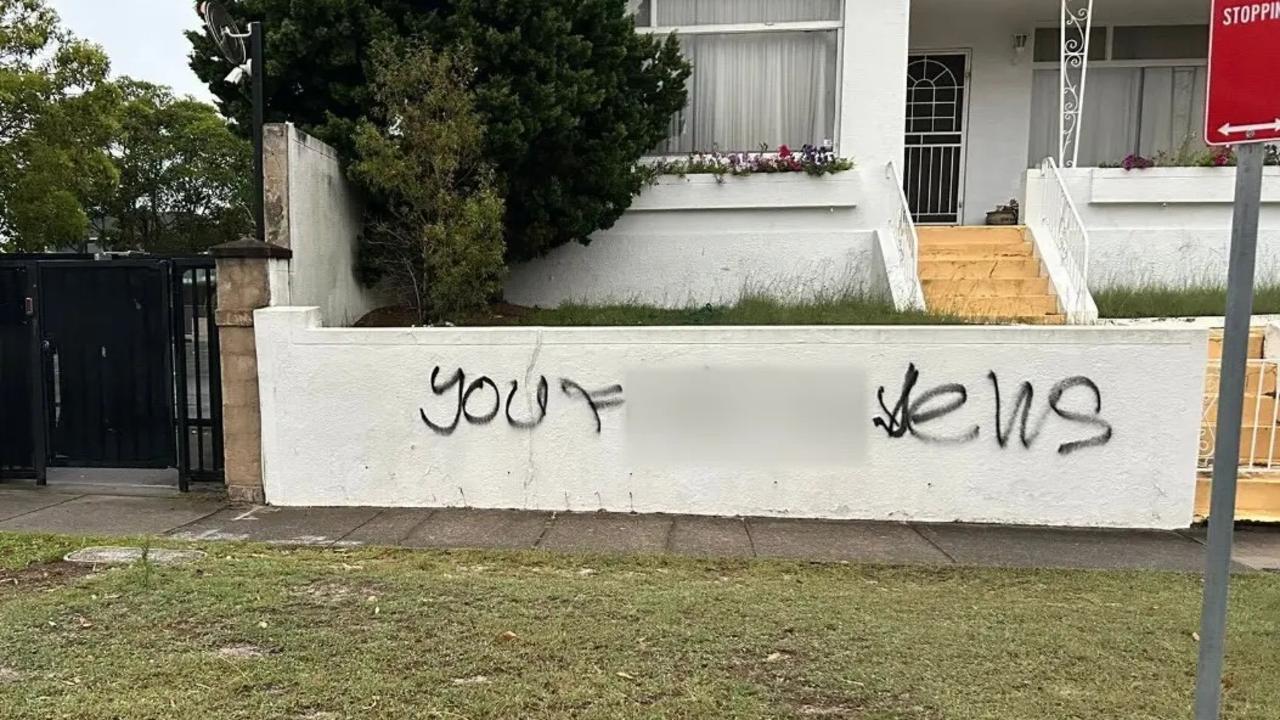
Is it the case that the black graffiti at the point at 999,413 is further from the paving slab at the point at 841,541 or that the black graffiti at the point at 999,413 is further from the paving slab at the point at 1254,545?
the paving slab at the point at 1254,545

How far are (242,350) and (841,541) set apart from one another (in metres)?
4.62

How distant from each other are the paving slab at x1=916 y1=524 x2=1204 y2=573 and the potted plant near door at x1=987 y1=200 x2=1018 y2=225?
6.14 metres

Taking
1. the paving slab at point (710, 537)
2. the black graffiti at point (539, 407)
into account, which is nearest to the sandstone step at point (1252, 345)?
the paving slab at point (710, 537)

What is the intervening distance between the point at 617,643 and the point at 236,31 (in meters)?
5.85

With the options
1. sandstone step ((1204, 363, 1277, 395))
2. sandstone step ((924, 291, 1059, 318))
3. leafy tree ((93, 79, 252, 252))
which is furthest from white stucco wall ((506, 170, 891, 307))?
leafy tree ((93, 79, 252, 252))

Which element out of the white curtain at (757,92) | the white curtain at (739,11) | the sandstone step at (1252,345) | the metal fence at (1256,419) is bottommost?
the metal fence at (1256,419)

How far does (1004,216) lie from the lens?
11156mm

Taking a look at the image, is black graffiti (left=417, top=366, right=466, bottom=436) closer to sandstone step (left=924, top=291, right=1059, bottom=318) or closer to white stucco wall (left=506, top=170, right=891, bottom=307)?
white stucco wall (left=506, top=170, right=891, bottom=307)

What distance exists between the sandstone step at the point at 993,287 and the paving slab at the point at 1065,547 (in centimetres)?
362

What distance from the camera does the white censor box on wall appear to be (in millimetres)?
2322

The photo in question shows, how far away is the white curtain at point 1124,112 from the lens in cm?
1198

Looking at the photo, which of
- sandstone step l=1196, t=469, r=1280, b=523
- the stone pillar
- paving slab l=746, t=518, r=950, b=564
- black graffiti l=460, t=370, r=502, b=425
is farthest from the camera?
the stone pillar

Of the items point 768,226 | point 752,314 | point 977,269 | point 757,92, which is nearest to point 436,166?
point 752,314

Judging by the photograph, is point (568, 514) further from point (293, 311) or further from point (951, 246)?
point (951, 246)
